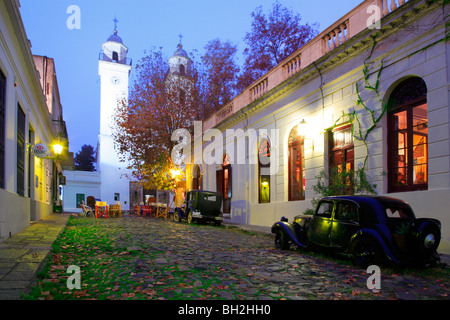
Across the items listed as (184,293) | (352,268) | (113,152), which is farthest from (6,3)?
(113,152)

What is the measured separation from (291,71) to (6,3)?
33.0 ft

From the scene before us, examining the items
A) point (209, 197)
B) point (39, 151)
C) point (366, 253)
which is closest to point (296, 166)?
point (209, 197)

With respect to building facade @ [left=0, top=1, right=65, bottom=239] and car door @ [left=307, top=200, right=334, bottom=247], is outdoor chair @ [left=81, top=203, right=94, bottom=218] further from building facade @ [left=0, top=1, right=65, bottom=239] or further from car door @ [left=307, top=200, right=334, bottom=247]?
car door @ [left=307, top=200, right=334, bottom=247]

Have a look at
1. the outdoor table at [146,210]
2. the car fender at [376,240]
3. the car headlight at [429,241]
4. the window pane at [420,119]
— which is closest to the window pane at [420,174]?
the window pane at [420,119]

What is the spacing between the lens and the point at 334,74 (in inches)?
483

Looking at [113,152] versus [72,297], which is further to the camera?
[113,152]

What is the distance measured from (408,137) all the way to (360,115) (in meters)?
1.75

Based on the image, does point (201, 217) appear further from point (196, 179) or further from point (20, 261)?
point (20, 261)

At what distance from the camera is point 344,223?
7.28 meters

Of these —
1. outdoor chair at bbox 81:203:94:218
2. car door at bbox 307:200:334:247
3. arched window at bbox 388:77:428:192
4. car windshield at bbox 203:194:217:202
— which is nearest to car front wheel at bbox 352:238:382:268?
car door at bbox 307:200:334:247

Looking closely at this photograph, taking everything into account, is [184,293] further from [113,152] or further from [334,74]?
[113,152]

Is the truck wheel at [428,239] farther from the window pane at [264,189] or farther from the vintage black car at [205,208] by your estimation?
the vintage black car at [205,208]

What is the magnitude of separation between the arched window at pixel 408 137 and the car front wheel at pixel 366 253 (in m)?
3.23
